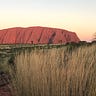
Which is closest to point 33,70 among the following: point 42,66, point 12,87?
point 42,66

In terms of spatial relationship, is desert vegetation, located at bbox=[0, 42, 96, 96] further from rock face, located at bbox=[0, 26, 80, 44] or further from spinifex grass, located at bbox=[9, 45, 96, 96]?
rock face, located at bbox=[0, 26, 80, 44]

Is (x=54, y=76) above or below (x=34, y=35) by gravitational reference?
above

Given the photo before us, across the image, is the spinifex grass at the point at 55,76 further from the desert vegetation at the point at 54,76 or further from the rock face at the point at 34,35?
the rock face at the point at 34,35

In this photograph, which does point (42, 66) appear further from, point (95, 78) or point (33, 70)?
point (95, 78)

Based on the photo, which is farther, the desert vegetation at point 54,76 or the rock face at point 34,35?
the rock face at point 34,35

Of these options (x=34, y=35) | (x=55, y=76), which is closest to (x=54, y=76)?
(x=55, y=76)


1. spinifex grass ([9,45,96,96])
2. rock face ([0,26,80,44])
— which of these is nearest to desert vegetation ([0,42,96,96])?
spinifex grass ([9,45,96,96])

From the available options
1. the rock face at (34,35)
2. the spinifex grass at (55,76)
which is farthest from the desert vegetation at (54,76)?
the rock face at (34,35)

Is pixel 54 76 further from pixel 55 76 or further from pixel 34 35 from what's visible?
pixel 34 35
